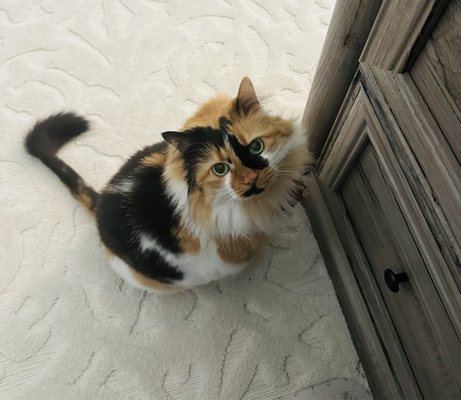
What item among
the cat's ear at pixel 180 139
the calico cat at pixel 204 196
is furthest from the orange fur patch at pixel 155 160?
the cat's ear at pixel 180 139

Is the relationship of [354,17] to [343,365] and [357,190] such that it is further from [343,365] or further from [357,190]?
[343,365]

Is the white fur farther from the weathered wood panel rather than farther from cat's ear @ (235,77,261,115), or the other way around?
the weathered wood panel

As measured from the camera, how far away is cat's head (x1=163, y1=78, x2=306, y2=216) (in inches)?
24.2

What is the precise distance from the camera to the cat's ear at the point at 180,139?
60cm

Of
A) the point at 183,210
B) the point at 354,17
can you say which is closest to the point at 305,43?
the point at 354,17

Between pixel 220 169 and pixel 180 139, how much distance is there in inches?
3.2

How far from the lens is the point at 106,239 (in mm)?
795

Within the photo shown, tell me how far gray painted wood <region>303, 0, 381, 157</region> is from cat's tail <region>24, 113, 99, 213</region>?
564mm

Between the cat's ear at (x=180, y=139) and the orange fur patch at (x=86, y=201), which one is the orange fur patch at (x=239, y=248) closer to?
the cat's ear at (x=180, y=139)

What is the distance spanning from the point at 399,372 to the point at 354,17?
0.67 meters

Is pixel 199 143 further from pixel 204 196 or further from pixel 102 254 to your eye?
pixel 102 254

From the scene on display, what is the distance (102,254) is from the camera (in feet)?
3.32

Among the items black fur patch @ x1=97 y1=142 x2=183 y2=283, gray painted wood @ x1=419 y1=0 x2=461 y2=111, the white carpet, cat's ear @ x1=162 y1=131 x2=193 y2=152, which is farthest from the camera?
the white carpet

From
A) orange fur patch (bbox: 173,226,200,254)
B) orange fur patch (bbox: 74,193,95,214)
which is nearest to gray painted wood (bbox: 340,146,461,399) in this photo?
orange fur patch (bbox: 173,226,200,254)
